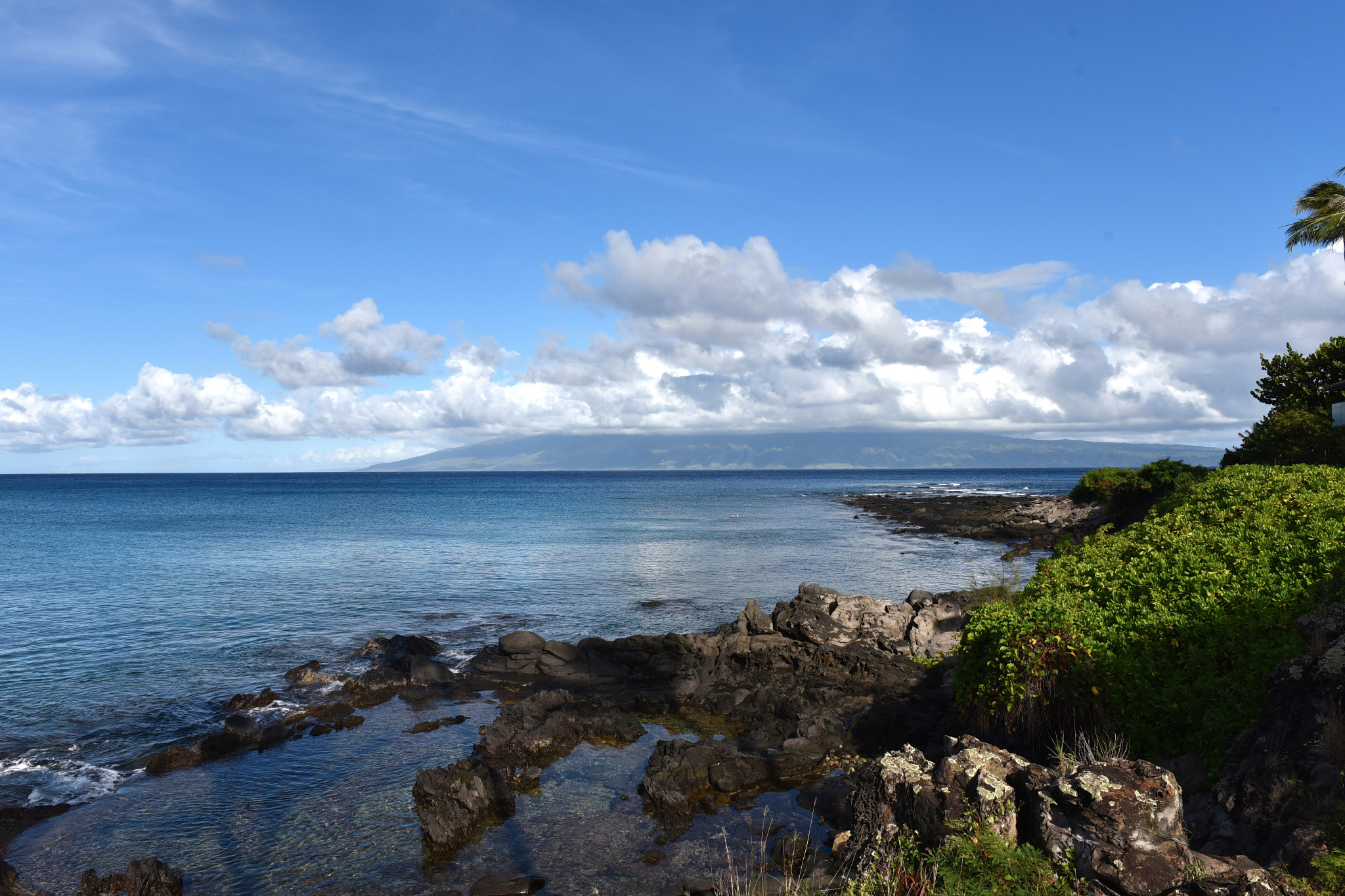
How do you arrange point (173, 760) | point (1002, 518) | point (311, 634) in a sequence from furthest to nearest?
point (1002, 518)
point (311, 634)
point (173, 760)

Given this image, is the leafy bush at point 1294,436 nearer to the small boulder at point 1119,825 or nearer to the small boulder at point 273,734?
the small boulder at point 1119,825

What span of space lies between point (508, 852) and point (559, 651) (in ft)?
38.0

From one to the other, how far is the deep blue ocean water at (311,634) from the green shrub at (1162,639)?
6027 millimetres

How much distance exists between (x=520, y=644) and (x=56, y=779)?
1189cm

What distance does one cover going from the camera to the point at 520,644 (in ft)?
80.2

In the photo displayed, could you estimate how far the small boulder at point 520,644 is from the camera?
24344 mm

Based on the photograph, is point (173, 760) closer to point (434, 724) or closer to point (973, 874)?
point (434, 724)

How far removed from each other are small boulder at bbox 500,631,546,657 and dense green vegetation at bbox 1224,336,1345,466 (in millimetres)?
36350

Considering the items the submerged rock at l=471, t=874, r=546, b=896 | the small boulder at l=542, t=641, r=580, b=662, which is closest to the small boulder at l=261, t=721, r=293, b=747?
the small boulder at l=542, t=641, r=580, b=662

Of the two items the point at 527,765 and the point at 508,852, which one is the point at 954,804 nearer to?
the point at 508,852

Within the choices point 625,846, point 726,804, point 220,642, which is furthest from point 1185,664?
point 220,642

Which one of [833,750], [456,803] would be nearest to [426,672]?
[456,803]

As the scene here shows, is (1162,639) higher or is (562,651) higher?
(1162,639)

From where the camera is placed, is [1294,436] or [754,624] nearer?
[754,624]
